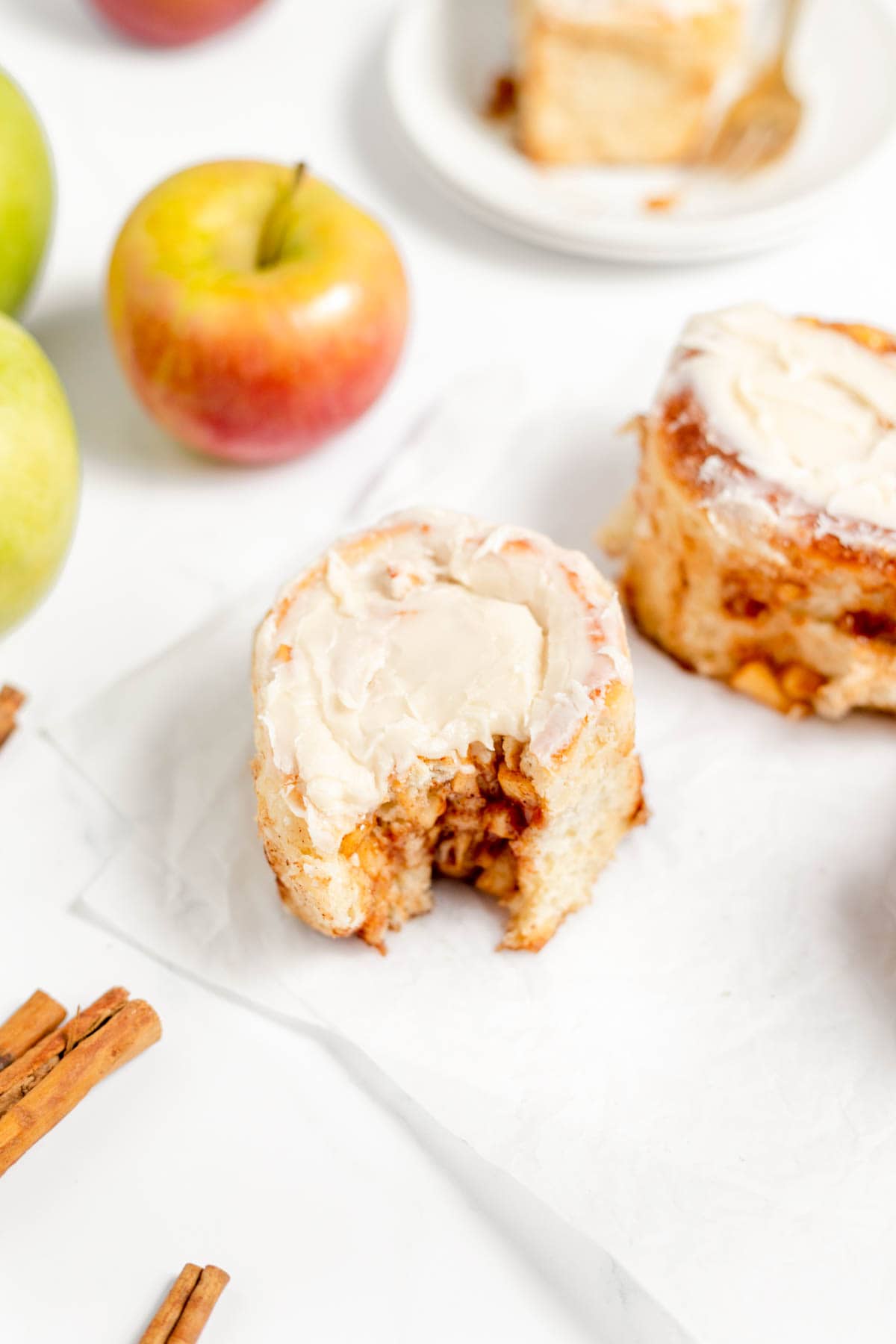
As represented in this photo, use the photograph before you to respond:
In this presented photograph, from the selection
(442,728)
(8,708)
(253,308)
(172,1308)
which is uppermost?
(253,308)

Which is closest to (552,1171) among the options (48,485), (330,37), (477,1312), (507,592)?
(477,1312)

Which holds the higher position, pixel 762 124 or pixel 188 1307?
pixel 762 124

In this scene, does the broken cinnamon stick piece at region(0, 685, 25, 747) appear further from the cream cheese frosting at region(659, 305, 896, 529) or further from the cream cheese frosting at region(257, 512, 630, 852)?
the cream cheese frosting at region(659, 305, 896, 529)

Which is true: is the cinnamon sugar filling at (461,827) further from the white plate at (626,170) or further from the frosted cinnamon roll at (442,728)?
the white plate at (626,170)

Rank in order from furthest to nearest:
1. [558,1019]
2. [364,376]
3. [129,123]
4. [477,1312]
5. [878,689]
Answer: [129,123] < [364,376] < [878,689] < [558,1019] < [477,1312]

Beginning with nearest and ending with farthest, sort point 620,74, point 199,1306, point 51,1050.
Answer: point 199,1306, point 51,1050, point 620,74

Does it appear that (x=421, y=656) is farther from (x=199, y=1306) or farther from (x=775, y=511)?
(x=199, y=1306)

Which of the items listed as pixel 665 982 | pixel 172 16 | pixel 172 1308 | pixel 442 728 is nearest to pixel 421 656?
pixel 442 728

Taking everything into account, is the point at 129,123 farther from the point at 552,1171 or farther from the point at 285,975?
the point at 552,1171
